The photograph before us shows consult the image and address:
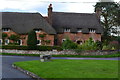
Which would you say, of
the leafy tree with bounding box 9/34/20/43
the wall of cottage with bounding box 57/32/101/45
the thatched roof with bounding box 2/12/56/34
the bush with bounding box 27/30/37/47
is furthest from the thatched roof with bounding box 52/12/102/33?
the bush with bounding box 27/30/37/47

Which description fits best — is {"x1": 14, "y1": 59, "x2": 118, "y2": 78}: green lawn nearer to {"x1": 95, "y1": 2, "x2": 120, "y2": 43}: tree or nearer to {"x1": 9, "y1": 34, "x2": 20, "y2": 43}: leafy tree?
{"x1": 9, "y1": 34, "x2": 20, "y2": 43}: leafy tree

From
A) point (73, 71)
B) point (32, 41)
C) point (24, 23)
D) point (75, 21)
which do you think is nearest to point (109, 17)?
point (75, 21)

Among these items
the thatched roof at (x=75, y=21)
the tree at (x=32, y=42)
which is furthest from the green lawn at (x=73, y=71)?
the thatched roof at (x=75, y=21)

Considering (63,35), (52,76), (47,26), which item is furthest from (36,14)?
(52,76)

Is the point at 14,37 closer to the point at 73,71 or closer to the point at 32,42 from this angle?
the point at 32,42

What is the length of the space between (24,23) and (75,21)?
1269 centimetres

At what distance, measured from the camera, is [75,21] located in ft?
183

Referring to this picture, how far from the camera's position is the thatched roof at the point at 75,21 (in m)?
54.9

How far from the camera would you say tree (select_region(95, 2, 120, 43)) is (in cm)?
6366

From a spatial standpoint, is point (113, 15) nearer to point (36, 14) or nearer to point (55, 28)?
point (55, 28)

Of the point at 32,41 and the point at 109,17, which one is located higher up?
the point at 109,17

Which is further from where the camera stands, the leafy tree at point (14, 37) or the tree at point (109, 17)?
the tree at point (109, 17)

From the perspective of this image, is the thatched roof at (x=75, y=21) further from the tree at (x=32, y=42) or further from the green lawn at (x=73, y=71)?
the green lawn at (x=73, y=71)

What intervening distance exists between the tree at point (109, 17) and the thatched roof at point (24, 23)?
63.1 ft
